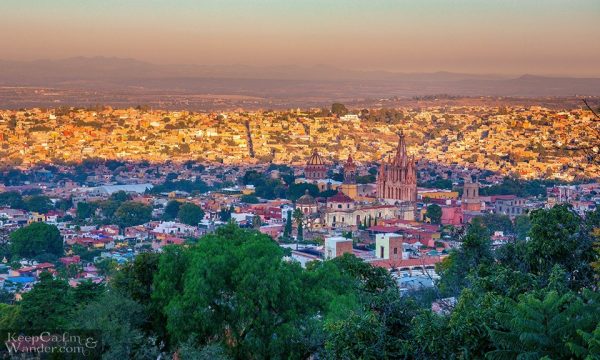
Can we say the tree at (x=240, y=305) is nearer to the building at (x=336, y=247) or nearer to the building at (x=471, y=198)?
the building at (x=336, y=247)

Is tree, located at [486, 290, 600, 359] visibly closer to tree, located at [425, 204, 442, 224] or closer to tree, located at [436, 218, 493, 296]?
tree, located at [436, 218, 493, 296]

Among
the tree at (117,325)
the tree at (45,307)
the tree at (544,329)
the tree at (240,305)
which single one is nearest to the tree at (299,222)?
the tree at (45,307)

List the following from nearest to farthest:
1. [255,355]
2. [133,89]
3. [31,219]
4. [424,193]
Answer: [255,355], [31,219], [424,193], [133,89]

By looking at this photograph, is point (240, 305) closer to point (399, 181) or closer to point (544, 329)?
point (544, 329)

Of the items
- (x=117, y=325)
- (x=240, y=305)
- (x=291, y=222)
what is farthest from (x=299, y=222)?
(x=117, y=325)

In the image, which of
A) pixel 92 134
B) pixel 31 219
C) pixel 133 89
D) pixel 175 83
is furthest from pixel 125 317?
pixel 175 83

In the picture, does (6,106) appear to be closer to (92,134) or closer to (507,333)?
(92,134)
